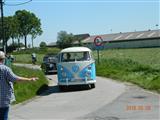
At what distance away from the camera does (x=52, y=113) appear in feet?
45.0

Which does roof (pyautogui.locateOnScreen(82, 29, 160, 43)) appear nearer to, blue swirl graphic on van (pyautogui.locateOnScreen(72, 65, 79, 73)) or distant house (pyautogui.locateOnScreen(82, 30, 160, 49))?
distant house (pyautogui.locateOnScreen(82, 30, 160, 49))

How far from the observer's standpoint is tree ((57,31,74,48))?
4941 inches

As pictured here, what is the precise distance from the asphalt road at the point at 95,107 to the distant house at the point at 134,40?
86.6 m

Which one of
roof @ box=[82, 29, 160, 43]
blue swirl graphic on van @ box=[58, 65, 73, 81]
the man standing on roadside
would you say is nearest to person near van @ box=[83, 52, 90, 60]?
blue swirl graphic on van @ box=[58, 65, 73, 81]

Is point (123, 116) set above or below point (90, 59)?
below

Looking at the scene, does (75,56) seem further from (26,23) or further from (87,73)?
(26,23)

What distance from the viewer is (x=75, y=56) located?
22.2m

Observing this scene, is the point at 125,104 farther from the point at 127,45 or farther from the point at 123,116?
the point at 127,45

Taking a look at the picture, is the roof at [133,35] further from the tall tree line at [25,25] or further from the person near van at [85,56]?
the person near van at [85,56]

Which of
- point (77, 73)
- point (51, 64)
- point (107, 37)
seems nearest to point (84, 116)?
point (77, 73)

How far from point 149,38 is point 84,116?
327ft

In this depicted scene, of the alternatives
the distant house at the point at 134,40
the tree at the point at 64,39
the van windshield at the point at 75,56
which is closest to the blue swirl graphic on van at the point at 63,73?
the van windshield at the point at 75,56

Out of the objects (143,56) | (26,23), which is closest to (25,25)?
(26,23)

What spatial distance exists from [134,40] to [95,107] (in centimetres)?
10222
